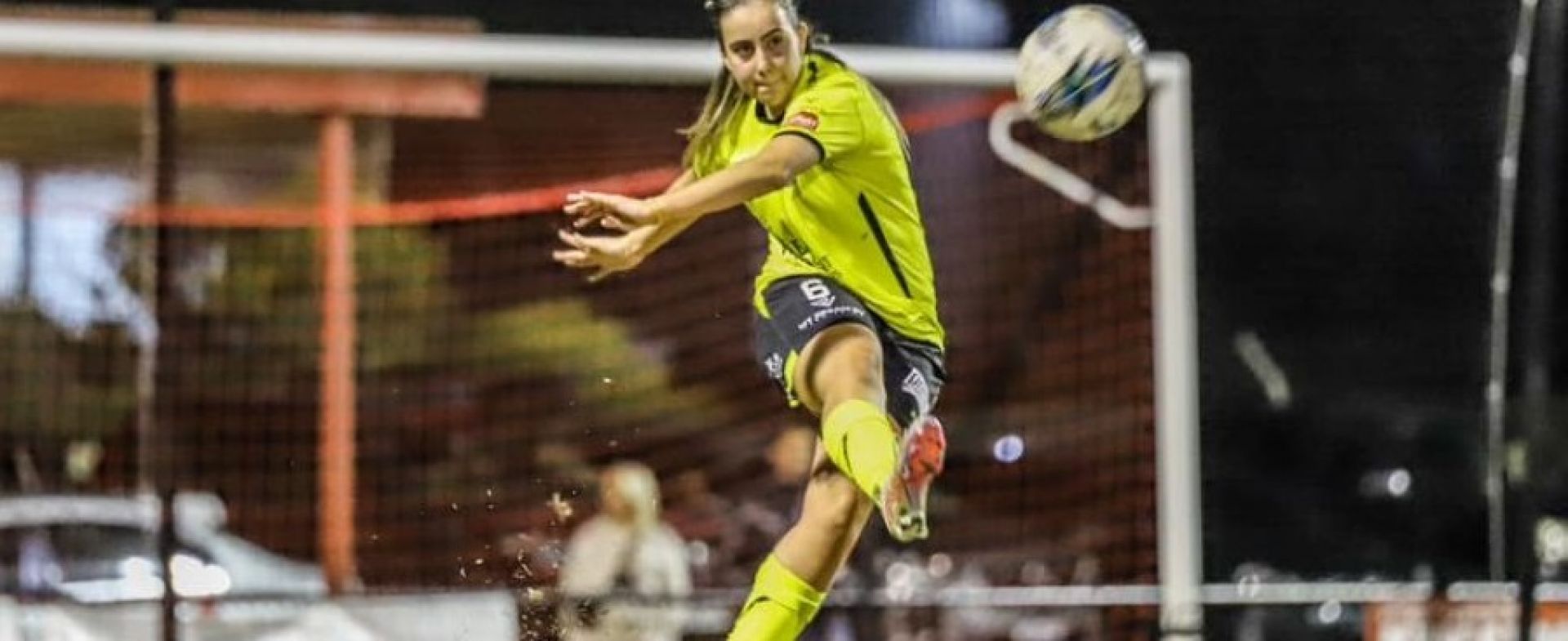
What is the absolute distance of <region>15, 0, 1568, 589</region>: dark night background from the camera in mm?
6285

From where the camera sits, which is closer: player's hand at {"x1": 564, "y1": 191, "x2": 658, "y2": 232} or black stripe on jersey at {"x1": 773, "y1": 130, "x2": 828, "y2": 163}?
player's hand at {"x1": 564, "y1": 191, "x2": 658, "y2": 232}

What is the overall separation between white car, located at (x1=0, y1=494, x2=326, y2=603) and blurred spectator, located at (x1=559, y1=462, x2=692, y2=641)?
98 cm

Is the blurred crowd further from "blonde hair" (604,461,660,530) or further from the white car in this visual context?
the white car

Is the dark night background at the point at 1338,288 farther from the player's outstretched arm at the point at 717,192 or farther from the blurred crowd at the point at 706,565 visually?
the player's outstretched arm at the point at 717,192

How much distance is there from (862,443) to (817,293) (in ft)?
0.86

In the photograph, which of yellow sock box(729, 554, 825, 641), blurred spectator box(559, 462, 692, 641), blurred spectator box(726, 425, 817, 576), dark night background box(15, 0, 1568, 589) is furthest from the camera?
dark night background box(15, 0, 1568, 589)

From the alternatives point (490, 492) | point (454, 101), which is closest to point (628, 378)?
point (490, 492)

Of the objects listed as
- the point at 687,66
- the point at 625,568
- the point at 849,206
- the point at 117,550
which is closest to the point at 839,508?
the point at 849,206

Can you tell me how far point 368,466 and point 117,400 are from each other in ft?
2.62

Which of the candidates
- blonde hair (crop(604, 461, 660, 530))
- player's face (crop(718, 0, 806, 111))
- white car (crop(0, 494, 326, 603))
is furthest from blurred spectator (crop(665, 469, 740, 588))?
player's face (crop(718, 0, 806, 111))

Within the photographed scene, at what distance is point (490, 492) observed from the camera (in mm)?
5184

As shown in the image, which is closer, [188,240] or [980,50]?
[980,50]

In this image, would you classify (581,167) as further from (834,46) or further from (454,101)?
(834,46)

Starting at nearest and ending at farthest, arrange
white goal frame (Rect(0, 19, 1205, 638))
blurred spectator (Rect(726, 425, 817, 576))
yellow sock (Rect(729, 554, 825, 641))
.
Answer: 1. yellow sock (Rect(729, 554, 825, 641))
2. white goal frame (Rect(0, 19, 1205, 638))
3. blurred spectator (Rect(726, 425, 817, 576))
